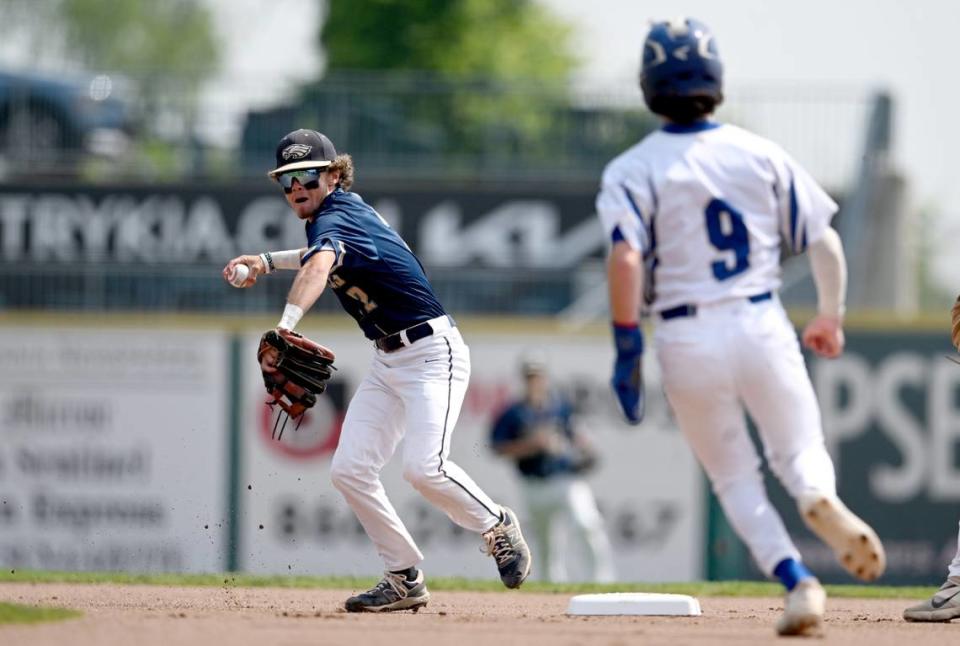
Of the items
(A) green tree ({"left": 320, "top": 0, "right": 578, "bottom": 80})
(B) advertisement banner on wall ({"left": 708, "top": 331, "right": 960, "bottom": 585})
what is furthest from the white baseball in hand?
(A) green tree ({"left": 320, "top": 0, "right": 578, "bottom": 80})

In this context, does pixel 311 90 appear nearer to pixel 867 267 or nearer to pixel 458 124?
pixel 458 124

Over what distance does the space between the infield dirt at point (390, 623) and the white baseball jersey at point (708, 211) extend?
1.42m

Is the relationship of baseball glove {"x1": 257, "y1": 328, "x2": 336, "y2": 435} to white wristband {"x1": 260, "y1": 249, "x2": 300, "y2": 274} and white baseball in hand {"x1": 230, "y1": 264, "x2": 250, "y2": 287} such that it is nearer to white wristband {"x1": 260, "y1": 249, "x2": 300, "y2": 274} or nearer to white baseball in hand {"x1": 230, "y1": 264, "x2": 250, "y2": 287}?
white baseball in hand {"x1": 230, "y1": 264, "x2": 250, "y2": 287}

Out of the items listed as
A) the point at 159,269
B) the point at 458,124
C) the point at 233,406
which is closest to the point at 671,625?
the point at 233,406

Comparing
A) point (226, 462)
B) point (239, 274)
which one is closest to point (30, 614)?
point (239, 274)

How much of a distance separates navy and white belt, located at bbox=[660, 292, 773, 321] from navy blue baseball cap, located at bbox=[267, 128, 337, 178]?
2236 millimetres

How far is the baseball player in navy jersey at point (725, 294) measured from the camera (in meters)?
6.86

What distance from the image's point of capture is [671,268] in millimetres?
6984

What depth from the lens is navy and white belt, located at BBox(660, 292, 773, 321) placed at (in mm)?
6926

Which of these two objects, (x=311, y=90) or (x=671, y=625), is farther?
(x=311, y=90)

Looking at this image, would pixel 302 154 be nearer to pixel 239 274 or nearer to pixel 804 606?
pixel 239 274

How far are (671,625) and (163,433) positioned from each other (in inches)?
375

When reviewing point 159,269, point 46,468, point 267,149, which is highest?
point 267,149

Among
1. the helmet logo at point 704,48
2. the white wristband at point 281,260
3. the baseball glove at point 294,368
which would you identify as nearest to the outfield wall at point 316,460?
the white wristband at point 281,260
